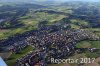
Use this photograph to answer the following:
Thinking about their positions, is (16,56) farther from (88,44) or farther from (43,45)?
(88,44)

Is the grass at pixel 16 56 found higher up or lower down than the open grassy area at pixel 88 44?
higher up

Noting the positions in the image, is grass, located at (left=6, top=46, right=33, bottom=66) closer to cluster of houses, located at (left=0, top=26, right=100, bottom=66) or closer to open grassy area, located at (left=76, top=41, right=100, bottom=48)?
cluster of houses, located at (left=0, top=26, right=100, bottom=66)

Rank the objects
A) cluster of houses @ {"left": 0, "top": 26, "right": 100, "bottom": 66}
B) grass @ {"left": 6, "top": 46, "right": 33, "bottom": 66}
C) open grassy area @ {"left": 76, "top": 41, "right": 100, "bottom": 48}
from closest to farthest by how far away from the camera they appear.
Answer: grass @ {"left": 6, "top": 46, "right": 33, "bottom": 66}, cluster of houses @ {"left": 0, "top": 26, "right": 100, "bottom": 66}, open grassy area @ {"left": 76, "top": 41, "right": 100, "bottom": 48}

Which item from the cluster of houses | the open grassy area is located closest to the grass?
the cluster of houses

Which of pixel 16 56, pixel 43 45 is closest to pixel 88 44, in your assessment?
Result: pixel 43 45

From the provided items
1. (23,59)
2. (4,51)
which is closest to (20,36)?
(4,51)

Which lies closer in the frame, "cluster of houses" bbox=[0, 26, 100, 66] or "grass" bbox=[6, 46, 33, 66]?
"grass" bbox=[6, 46, 33, 66]

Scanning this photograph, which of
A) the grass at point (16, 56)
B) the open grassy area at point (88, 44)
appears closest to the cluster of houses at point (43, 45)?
the grass at point (16, 56)

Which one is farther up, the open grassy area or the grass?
the grass

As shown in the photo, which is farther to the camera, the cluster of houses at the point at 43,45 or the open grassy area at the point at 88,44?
the open grassy area at the point at 88,44

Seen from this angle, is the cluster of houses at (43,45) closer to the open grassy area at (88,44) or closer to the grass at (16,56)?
the grass at (16,56)

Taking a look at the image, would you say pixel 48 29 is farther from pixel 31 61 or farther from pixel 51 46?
pixel 31 61
